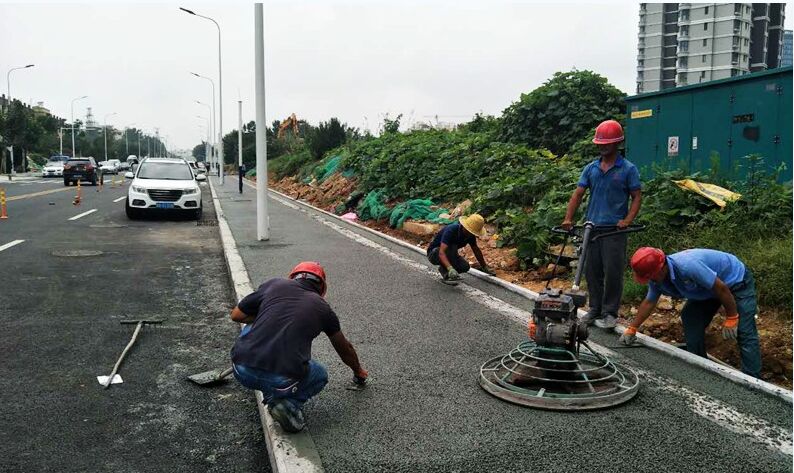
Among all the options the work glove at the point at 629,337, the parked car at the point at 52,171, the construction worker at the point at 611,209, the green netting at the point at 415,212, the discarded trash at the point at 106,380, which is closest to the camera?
the discarded trash at the point at 106,380

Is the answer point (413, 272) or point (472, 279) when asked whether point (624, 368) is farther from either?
point (413, 272)

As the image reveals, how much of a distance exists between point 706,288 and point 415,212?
9.55 metres

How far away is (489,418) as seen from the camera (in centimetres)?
394

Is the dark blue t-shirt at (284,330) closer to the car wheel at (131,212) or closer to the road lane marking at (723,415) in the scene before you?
the road lane marking at (723,415)

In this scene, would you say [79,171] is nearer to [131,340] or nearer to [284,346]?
[131,340]

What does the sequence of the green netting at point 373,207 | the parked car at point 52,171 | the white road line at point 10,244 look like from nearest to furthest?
the white road line at point 10,244
the green netting at point 373,207
the parked car at point 52,171

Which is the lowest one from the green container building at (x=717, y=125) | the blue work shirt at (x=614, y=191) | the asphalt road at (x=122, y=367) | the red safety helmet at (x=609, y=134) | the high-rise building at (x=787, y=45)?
the asphalt road at (x=122, y=367)

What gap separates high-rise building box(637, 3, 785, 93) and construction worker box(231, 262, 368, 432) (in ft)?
144

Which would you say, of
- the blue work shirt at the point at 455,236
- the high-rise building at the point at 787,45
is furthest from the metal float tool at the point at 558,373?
the high-rise building at the point at 787,45

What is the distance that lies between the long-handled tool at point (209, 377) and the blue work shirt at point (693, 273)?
3.44 meters

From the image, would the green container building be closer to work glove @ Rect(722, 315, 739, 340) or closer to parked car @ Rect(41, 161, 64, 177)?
work glove @ Rect(722, 315, 739, 340)

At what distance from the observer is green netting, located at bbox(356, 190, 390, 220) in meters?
→ 15.9

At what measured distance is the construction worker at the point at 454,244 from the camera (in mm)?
7617

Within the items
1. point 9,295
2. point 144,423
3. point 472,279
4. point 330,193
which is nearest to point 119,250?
point 9,295
